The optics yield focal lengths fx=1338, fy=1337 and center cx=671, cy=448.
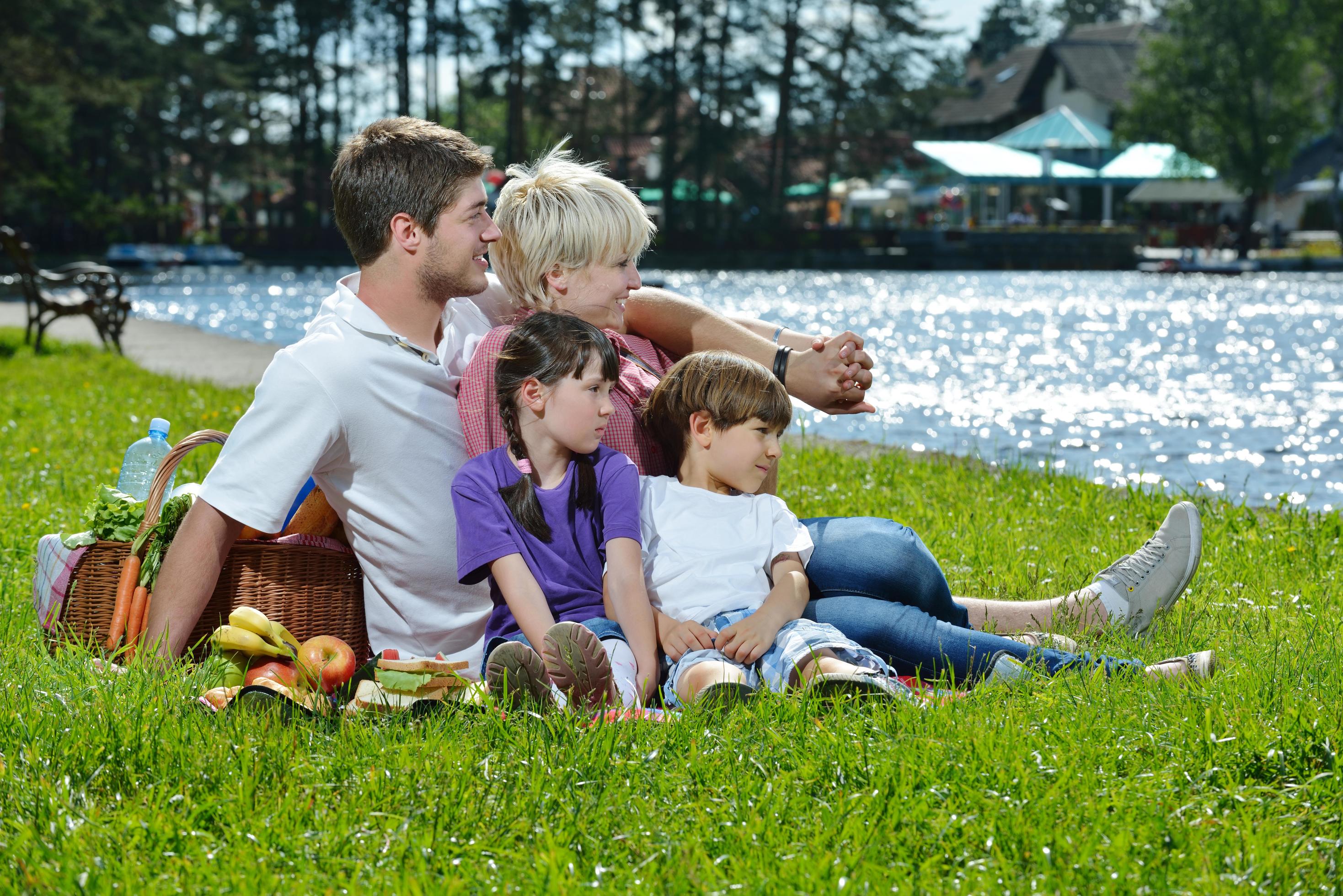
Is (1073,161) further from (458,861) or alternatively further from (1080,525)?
(458,861)

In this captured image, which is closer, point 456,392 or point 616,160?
point 456,392

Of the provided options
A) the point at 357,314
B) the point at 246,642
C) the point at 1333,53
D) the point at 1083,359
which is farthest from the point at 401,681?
the point at 1333,53

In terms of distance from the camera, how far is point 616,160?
54344mm

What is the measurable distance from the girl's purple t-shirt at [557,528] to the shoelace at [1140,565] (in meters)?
1.49

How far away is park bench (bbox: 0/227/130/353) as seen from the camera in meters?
13.3

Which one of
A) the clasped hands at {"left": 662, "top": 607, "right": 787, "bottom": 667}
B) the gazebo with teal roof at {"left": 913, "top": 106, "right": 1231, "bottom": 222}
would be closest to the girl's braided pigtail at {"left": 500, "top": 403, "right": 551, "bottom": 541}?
the clasped hands at {"left": 662, "top": 607, "right": 787, "bottom": 667}

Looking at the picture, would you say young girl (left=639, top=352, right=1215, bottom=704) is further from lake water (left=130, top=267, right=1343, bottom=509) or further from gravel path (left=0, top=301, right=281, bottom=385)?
gravel path (left=0, top=301, right=281, bottom=385)

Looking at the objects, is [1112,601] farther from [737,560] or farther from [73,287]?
[73,287]

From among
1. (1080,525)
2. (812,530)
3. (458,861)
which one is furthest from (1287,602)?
(458,861)

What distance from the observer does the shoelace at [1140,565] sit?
3.84 metres

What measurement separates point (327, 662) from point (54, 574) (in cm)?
95

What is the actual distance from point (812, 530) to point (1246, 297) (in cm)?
3187

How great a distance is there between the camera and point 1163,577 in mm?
3824

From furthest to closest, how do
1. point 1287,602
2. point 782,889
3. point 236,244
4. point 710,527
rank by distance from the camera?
point 236,244, point 1287,602, point 710,527, point 782,889
